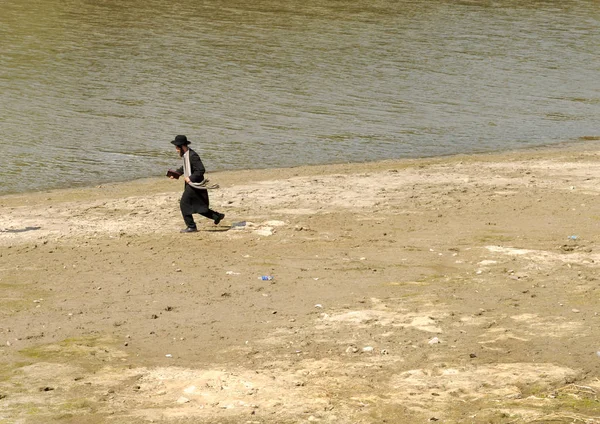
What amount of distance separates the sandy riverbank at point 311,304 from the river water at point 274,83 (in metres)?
Result: 3.74

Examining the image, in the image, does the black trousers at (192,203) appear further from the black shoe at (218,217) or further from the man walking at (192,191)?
the black shoe at (218,217)

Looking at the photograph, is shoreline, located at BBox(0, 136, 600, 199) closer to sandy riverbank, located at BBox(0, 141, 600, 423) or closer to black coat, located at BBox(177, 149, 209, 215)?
sandy riverbank, located at BBox(0, 141, 600, 423)

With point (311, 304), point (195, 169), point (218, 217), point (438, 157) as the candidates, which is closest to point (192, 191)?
point (195, 169)

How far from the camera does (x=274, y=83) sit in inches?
1033

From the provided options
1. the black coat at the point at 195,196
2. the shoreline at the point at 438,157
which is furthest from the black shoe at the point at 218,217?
the shoreline at the point at 438,157

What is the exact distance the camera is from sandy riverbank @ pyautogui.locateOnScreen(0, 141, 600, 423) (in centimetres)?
820

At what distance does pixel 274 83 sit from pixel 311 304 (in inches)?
639

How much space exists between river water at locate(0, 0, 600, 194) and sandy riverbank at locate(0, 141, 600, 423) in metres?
3.74

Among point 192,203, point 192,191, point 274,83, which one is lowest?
point 274,83

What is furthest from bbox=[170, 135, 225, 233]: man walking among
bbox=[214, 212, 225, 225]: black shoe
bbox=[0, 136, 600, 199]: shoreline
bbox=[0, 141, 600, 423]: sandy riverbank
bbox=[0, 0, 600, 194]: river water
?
bbox=[0, 0, 600, 194]: river water

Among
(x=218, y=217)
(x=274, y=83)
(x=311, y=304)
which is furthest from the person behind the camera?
(x=274, y=83)

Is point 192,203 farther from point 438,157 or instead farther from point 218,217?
point 438,157

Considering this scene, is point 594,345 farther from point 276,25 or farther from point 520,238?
point 276,25

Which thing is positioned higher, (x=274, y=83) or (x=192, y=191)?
(x=192, y=191)
